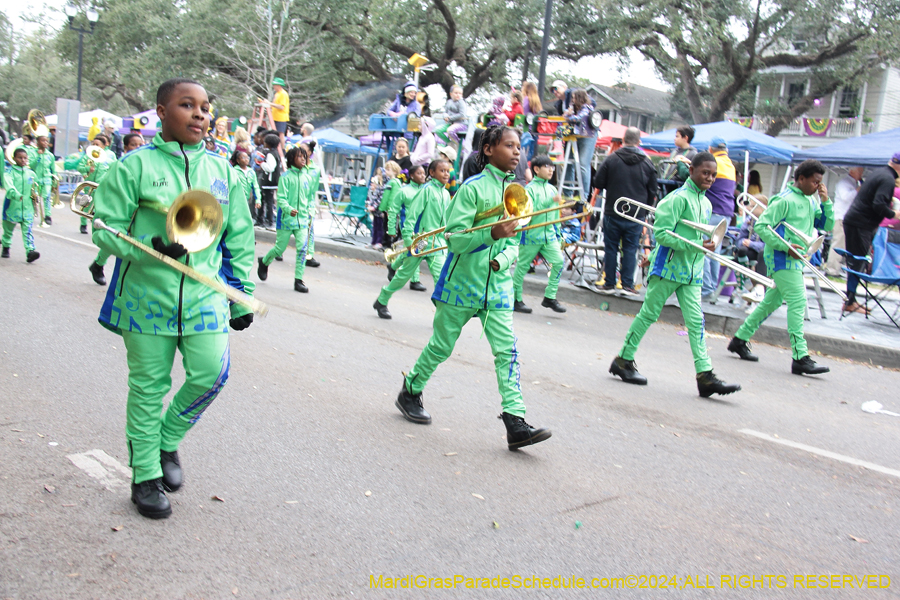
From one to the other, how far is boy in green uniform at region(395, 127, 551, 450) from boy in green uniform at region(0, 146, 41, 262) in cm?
828

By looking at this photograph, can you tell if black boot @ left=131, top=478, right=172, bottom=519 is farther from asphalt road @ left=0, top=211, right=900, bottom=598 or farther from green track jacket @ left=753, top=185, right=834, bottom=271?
green track jacket @ left=753, top=185, right=834, bottom=271

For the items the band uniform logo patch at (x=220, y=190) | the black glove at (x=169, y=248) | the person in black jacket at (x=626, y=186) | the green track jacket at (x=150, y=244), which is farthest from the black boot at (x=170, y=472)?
the person in black jacket at (x=626, y=186)

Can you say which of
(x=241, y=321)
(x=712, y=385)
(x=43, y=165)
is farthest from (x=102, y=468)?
(x=43, y=165)

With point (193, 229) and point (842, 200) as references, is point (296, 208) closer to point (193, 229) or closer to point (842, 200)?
point (193, 229)

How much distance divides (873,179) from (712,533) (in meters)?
8.45

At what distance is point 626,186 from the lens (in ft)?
35.4

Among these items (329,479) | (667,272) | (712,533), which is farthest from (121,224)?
(667,272)

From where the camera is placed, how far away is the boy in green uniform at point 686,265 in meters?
6.44

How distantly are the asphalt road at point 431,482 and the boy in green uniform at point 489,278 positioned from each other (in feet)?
1.17

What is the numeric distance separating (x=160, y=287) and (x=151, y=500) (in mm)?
929

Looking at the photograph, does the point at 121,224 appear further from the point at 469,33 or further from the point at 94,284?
the point at 469,33

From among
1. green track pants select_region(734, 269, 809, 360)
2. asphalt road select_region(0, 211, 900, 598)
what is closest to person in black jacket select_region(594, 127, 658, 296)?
green track pants select_region(734, 269, 809, 360)

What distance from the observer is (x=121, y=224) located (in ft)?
11.0

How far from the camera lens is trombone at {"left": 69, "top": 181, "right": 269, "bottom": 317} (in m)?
3.22
